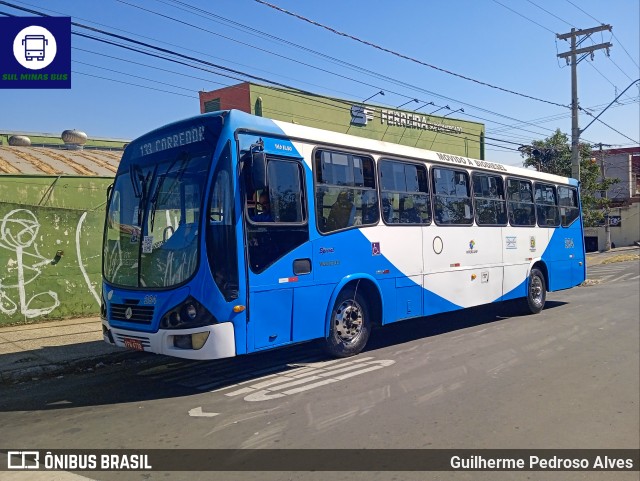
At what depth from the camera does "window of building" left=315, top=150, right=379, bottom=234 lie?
7426 millimetres

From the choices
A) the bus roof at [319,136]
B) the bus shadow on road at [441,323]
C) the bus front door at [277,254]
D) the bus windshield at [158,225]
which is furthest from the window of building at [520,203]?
the bus windshield at [158,225]

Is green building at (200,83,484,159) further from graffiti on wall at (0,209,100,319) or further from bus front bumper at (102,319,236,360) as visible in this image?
bus front bumper at (102,319,236,360)

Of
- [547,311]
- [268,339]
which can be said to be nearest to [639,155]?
[547,311]

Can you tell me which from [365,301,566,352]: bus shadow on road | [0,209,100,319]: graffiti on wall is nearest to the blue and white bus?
[365,301,566,352]: bus shadow on road

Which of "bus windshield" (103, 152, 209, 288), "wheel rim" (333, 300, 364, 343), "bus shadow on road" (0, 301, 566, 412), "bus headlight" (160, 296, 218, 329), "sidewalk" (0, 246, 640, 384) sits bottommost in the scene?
"bus shadow on road" (0, 301, 566, 412)

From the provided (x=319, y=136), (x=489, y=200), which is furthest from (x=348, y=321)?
(x=489, y=200)

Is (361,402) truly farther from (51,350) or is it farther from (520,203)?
(520,203)

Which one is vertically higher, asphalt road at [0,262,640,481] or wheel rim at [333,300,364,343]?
wheel rim at [333,300,364,343]

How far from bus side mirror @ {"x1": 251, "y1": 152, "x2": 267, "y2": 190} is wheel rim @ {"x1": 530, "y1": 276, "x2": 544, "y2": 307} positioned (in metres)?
8.56

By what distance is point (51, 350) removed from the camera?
828 centimetres

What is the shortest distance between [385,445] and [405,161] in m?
5.49

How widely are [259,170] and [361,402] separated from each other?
2861 millimetres

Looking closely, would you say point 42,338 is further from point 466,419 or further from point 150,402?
point 466,419

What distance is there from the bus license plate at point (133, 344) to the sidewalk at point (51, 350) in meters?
1.70
